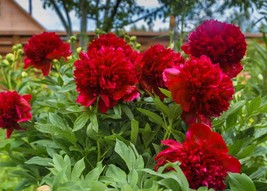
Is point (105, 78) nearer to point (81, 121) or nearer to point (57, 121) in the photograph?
point (81, 121)

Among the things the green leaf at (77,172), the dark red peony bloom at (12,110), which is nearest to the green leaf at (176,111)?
the green leaf at (77,172)

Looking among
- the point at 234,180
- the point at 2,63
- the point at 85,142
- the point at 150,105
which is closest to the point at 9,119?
the point at 85,142

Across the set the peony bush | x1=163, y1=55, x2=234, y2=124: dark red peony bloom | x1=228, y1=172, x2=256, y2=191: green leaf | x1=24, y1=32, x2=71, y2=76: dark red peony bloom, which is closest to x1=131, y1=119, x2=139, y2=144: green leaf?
the peony bush

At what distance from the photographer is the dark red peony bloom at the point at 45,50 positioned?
130 cm

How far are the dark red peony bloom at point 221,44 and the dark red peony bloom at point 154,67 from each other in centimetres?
7

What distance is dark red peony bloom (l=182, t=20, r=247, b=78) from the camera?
993 mm

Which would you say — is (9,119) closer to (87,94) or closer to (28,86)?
(87,94)

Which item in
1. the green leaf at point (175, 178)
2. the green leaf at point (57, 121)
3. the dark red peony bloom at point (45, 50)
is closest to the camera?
the green leaf at point (175, 178)

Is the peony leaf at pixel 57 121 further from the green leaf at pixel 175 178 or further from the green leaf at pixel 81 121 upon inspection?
the green leaf at pixel 175 178

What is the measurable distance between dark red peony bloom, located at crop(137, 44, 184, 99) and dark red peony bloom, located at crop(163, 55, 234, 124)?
0.08 metres

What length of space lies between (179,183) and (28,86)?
93cm

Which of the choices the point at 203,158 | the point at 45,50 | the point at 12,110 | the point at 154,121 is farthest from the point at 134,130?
the point at 45,50

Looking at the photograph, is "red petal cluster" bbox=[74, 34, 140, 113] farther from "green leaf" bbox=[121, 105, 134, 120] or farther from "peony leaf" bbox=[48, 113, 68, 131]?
"peony leaf" bbox=[48, 113, 68, 131]

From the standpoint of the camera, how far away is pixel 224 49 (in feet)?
3.26
